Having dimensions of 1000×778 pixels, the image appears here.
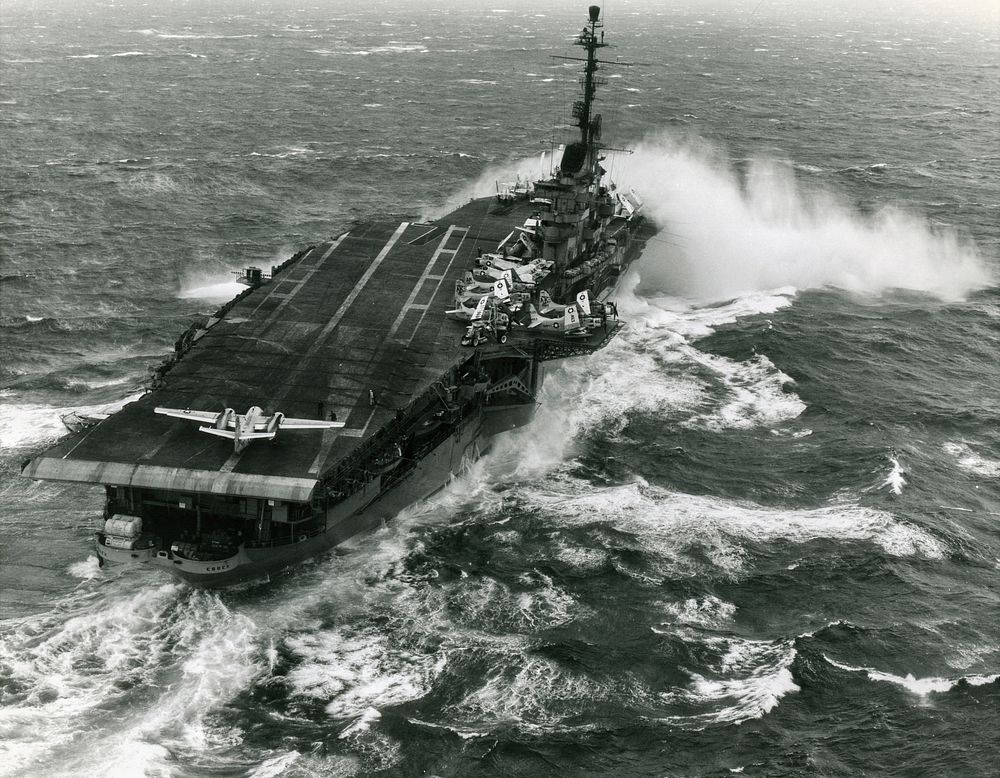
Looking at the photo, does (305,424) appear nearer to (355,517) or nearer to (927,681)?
(355,517)

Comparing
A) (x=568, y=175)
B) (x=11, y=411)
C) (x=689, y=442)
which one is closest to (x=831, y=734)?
(x=689, y=442)

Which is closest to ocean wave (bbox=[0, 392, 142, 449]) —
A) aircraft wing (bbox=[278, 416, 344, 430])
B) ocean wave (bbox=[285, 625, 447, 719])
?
aircraft wing (bbox=[278, 416, 344, 430])

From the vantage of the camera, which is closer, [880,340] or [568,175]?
[568,175]

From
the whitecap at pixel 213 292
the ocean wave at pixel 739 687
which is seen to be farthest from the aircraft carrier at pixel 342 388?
the ocean wave at pixel 739 687

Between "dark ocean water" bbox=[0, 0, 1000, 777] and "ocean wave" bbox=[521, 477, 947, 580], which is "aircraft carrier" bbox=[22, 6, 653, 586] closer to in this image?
"dark ocean water" bbox=[0, 0, 1000, 777]

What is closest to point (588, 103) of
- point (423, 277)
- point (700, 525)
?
point (423, 277)

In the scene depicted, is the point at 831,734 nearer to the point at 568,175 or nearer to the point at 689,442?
the point at 689,442
